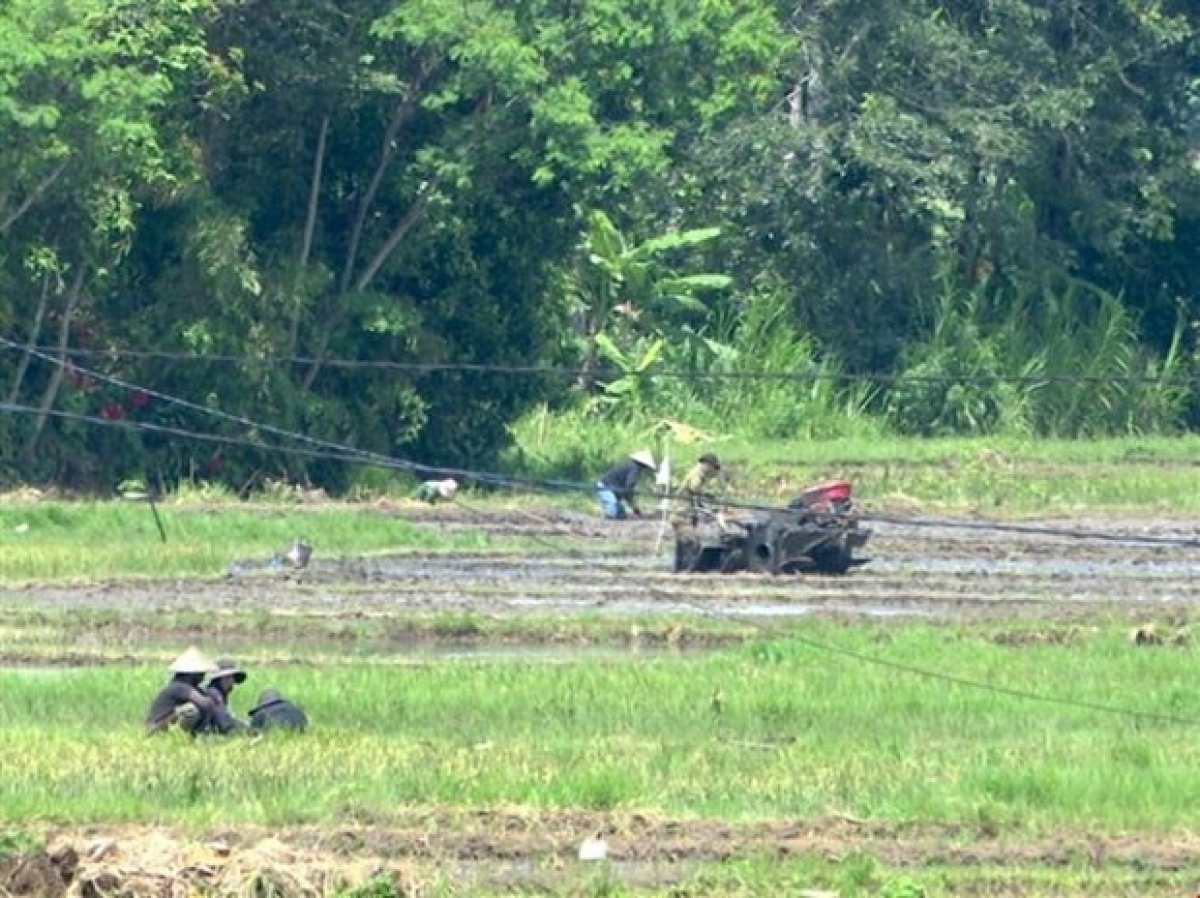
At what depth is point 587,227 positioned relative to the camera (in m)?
37.1

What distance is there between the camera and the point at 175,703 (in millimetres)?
16016

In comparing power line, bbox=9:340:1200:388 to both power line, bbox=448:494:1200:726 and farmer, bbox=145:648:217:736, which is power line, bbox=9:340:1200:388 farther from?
farmer, bbox=145:648:217:736

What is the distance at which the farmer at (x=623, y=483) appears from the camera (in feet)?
96.5

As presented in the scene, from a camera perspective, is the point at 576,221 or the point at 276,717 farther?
the point at 576,221

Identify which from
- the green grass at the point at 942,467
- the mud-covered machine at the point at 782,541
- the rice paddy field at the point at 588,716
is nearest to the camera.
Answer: the rice paddy field at the point at 588,716

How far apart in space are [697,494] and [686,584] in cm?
137

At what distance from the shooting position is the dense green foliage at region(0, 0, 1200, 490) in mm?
31688

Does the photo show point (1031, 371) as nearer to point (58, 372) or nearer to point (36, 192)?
point (58, 372)

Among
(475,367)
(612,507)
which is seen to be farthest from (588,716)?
(612,507)

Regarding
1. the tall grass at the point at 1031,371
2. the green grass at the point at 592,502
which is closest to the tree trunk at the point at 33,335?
the green grass at the point at 592,502

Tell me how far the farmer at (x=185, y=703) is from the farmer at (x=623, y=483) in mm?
12680

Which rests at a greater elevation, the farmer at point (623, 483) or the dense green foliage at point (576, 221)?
the dense green foliage at point (576, 221)

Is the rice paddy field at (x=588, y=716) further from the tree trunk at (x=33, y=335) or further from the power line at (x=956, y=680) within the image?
the tree trunk at (x=33, y=335)

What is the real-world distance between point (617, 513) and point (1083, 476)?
5.68 m
